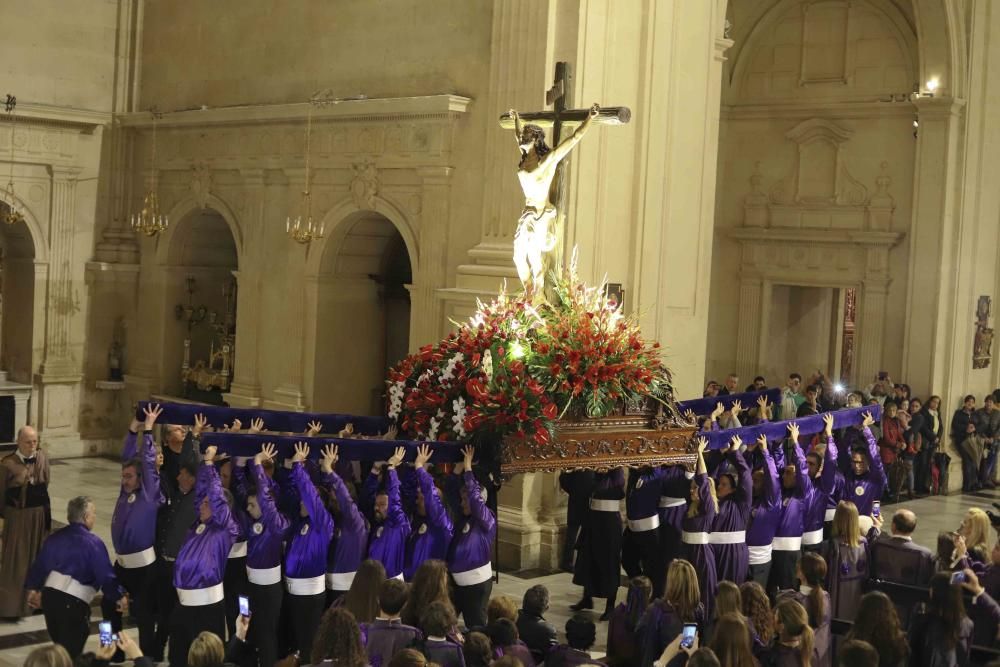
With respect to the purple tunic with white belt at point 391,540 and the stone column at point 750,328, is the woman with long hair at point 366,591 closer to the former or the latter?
the purple tunic with white belt at point 391,540

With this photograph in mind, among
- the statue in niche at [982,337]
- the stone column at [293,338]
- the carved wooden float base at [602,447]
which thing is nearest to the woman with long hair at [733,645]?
the carved wooden float base at [602,447]

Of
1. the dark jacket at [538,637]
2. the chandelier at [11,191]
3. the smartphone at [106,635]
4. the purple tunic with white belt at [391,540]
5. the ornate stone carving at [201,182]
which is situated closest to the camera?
the smartphone at [106,635]

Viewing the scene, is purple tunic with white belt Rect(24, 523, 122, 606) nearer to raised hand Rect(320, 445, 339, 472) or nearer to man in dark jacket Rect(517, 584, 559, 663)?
raised hand Rect(320, 445, 339, 472)

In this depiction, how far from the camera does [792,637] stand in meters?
7.47

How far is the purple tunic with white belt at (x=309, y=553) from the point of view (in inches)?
363

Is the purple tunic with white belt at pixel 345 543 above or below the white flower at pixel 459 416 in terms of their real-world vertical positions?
below

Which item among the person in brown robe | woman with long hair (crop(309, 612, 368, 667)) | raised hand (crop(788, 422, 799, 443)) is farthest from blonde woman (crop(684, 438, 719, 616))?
the person in brown robe

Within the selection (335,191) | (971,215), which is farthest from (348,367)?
(971,215)

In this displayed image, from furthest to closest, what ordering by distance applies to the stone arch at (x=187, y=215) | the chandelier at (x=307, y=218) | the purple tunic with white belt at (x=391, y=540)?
the stone arch at (x=187, y=215), the chandelier at (x=307, y=218), the purple tunic with white belt at (x=391, y=540)

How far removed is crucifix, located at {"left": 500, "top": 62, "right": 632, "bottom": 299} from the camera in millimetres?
9773

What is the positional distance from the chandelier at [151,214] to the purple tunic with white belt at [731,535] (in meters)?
9.46

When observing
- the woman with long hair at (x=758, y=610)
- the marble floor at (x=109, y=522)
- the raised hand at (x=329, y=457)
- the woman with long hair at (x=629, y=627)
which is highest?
the raised hand at (x=329, y=457)

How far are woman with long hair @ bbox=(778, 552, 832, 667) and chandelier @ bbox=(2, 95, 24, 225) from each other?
12.7 m

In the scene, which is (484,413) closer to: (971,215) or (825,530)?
(825,530)
